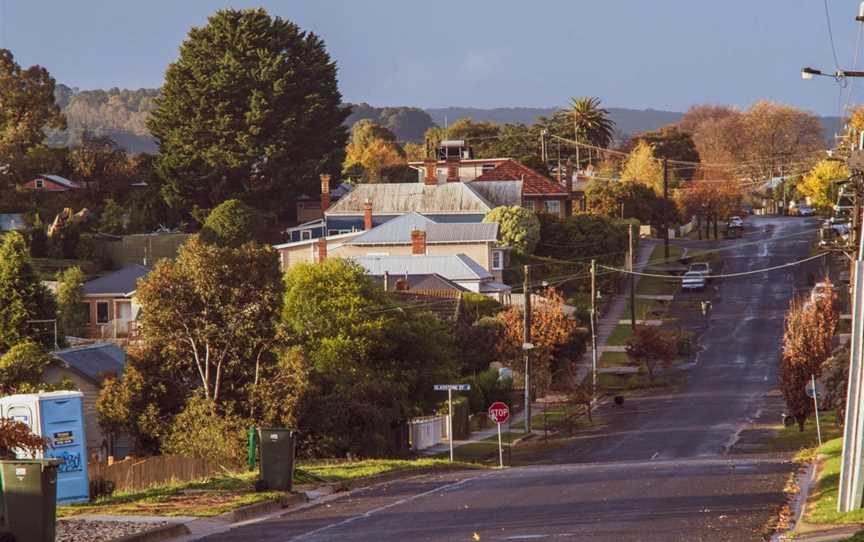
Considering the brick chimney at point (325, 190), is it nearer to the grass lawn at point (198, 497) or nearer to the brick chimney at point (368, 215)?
the brick chimney at point (368, 215)

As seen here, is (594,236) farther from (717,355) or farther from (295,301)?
(295,301)

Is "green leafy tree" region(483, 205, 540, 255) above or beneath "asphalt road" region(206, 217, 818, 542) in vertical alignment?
above

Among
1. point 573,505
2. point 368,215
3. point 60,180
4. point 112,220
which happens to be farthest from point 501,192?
point 573,505

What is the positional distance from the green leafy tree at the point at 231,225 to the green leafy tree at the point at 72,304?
556 inches

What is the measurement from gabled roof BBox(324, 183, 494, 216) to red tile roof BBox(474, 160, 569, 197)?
5.79m

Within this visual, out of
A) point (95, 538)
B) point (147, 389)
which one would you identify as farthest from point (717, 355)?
point (95, 538)

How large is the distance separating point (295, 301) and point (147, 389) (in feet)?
62.3

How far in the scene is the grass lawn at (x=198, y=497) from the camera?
2552cm

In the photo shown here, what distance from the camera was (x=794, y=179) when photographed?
168875mm

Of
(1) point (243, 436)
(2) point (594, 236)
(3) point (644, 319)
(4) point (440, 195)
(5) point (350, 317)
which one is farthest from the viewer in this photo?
(4) point (440, 195)

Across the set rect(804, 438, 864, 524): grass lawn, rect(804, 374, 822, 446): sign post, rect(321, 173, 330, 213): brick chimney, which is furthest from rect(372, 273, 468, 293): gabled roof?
rect(804, 438, 864, 524): grass lawn

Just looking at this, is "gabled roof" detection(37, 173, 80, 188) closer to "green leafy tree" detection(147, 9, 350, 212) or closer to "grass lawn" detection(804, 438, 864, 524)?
"green leafy tree" detection(147, 9, 350, 212)

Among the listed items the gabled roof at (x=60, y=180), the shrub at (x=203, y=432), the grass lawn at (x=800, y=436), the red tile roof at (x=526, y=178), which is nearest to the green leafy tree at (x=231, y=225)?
the gabled roof at (x=60, y=180)

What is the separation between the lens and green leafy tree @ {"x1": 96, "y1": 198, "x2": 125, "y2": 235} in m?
109
